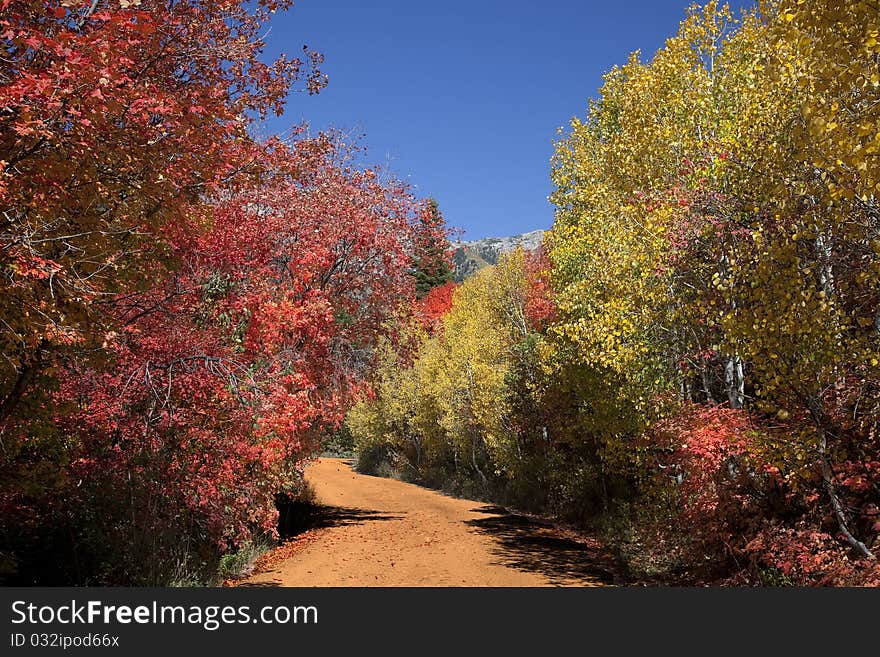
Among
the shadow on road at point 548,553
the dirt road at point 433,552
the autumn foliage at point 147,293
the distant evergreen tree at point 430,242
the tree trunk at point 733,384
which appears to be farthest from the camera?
the distant evergreen tree at point 430,242

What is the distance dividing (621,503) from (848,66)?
45.7 ft

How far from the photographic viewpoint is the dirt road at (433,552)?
12.3 metres

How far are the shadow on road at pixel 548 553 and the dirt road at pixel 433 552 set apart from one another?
0.02 metres

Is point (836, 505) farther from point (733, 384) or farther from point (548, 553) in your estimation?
point (548, 553)

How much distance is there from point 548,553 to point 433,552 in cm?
266

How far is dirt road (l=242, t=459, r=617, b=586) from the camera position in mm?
12344

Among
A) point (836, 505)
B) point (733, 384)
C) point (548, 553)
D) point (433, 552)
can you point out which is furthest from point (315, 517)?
point (836, 505)

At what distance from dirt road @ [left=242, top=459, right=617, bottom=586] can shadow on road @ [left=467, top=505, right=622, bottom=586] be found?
0.07 ft

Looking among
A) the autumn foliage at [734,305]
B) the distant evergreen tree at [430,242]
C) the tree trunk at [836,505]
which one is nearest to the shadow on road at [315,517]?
the autumn foliage at [734,305]

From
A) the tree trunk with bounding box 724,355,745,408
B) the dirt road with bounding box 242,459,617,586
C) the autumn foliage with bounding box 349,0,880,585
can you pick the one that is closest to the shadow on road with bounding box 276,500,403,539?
the dirt road with bounding box 242,459,617,586

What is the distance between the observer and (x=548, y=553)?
15414 millimetres

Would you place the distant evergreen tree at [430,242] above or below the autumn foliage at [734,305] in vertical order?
above

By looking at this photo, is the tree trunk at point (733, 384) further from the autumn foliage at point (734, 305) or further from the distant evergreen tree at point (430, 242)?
the distant evergreen tree at point (430, 242)

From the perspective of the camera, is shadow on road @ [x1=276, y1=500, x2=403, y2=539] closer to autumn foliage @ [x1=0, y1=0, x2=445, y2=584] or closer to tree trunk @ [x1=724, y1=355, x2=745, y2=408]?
autumn foliage @ [x1=0, y1=0, x2=445, y2=584]
